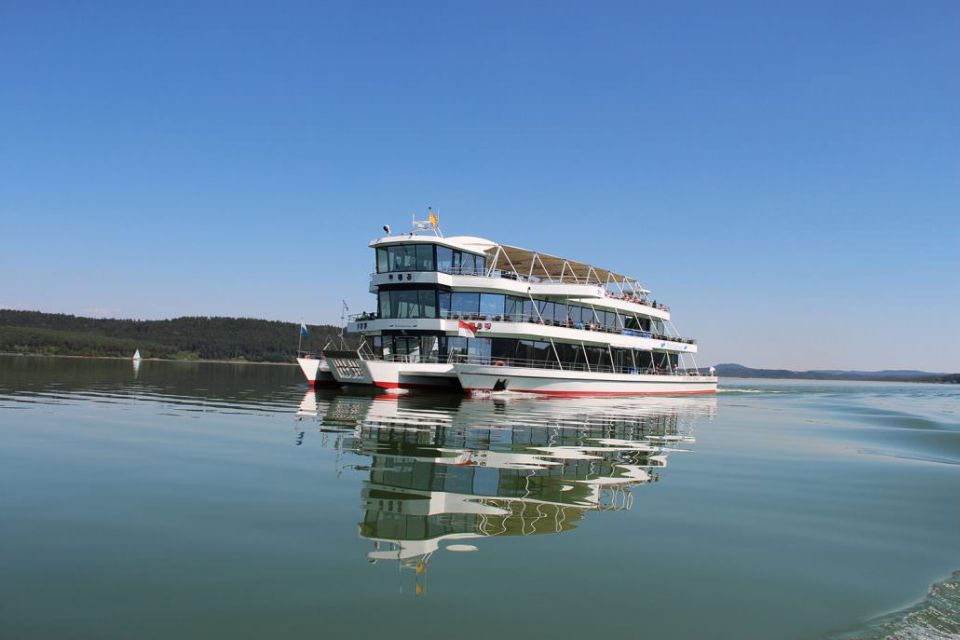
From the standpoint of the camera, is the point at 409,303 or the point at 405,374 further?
the point at 409,303

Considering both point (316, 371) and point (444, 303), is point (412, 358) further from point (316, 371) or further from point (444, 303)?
point (316, 371)

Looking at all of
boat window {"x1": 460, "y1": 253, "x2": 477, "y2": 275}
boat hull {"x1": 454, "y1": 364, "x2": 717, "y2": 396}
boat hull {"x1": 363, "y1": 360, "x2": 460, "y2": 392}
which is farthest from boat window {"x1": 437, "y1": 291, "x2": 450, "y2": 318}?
boat hull {"x1": 454, "y1": 364, "x2": 717, "y2": 396}

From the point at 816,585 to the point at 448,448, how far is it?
9.35 meters

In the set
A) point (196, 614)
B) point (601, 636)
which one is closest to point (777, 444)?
point (601, 636)

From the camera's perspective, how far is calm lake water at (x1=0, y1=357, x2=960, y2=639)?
214 inches

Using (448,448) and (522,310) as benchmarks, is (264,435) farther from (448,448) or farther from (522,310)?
(522,310)

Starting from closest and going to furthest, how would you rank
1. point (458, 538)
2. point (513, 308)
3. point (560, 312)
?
1. point (458, 538)
2. point (513, 308)
3. point (560, 312)

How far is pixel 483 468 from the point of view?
12391 mm

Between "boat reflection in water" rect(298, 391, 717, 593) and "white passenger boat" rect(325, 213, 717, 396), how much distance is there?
375 inches

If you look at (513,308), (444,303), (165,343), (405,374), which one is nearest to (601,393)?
(513,308)

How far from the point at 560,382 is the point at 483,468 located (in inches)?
1104

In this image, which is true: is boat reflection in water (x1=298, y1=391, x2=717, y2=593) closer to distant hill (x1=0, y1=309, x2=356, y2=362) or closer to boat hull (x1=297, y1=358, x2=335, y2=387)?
boat hull (x1=297, y1=358, x2=335, y2=387)

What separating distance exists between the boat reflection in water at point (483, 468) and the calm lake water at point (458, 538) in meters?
0.07

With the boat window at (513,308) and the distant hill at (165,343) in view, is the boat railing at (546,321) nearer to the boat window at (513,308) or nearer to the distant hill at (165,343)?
the boat window at (513,308)
